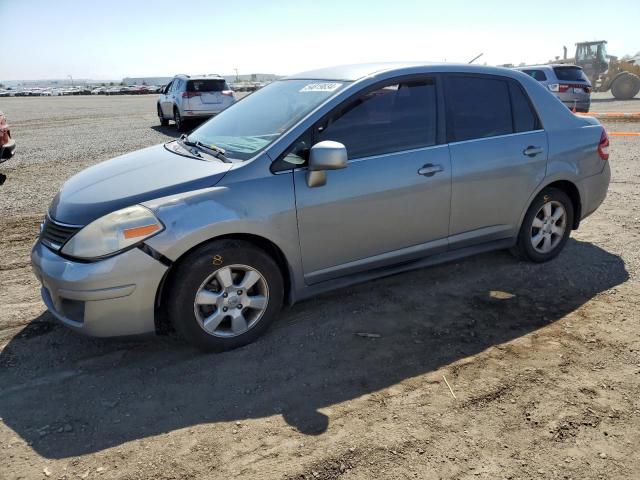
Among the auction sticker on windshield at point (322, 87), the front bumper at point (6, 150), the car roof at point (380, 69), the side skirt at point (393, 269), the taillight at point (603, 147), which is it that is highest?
the car roof at point (380, 69)

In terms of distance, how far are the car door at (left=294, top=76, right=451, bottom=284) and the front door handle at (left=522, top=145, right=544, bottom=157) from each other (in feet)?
2.75

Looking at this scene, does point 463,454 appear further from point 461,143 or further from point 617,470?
point 461,143

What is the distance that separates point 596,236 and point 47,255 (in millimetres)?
5133

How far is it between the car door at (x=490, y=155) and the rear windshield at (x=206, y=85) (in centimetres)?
1316

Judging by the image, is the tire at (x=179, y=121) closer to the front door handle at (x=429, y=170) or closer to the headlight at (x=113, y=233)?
the front door handle at (x=429, y=170)

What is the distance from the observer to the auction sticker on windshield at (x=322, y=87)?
3709mm

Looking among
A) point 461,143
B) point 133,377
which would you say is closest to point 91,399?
point 133,377

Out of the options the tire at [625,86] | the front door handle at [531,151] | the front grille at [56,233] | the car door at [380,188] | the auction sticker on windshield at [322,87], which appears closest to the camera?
the front grille at [56,233]

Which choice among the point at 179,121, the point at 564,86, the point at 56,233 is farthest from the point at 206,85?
the point at 56,233

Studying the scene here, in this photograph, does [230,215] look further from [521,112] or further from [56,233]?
[521,112]

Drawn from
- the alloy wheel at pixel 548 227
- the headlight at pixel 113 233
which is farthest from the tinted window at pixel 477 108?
the headlight at pixel 113 233

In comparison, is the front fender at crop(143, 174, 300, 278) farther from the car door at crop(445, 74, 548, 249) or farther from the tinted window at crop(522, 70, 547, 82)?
the tinted window at crop(522, 70, 547, 82)

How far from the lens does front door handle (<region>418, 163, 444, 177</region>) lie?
379 cm

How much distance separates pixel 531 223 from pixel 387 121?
1732mm
